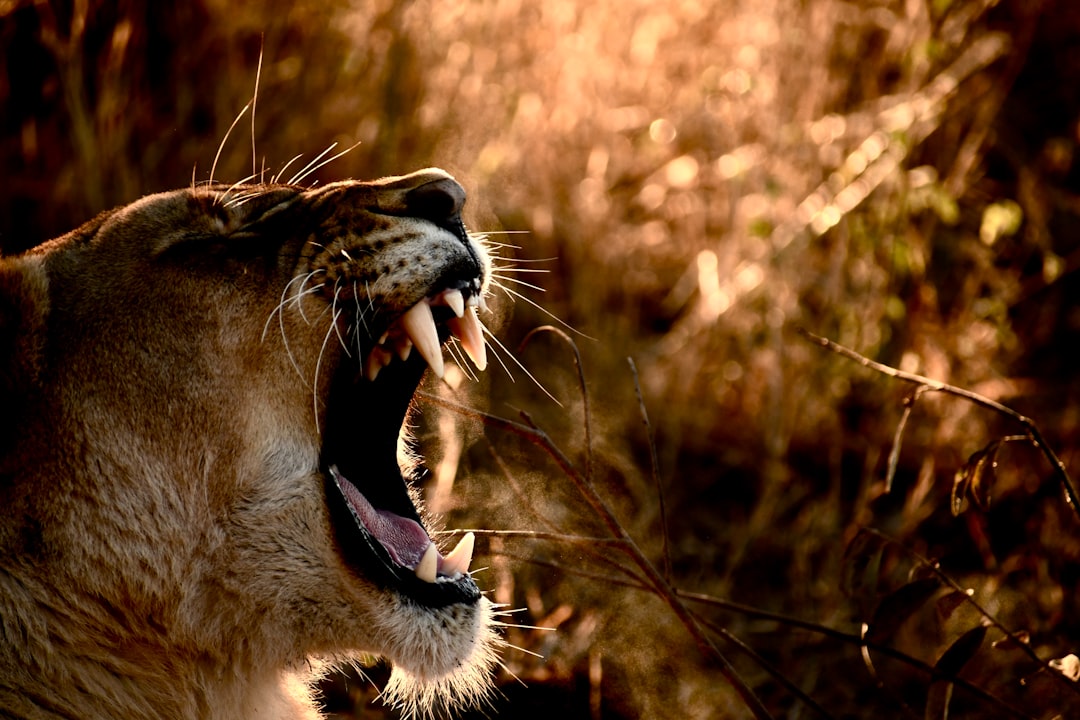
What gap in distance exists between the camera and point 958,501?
249 centimetres

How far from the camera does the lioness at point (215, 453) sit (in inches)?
87.3

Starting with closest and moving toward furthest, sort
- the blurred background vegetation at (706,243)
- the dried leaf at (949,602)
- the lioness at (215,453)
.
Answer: the lioness at (215,453), the dried leaf at (949,602), the blurred background vegetation at (706,243)

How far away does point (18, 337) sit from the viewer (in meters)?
2.27

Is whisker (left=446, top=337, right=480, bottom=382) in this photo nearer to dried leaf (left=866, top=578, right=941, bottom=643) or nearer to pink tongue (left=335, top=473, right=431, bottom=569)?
pink tongue (left=335, top=473, right=431, bottom=569)

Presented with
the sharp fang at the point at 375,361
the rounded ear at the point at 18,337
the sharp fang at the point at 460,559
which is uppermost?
the rounded ear at the point at 18,337

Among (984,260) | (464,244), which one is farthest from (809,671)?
(464,244)

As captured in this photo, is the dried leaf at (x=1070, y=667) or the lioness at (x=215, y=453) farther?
the dried leaf at (x=1070, y=667)

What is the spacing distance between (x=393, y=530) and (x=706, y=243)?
3.41m

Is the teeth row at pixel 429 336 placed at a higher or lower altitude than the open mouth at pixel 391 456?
higher

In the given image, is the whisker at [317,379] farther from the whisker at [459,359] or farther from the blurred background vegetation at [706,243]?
the blurred background vegetation at [706,243]

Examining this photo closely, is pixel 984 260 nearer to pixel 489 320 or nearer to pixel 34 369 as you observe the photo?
pixel 489 320

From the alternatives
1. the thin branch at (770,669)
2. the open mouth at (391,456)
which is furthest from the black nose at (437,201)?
the thin branch at (770,669)

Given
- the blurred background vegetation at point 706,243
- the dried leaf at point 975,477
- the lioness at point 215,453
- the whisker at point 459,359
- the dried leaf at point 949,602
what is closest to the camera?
the lioness at point 215,453

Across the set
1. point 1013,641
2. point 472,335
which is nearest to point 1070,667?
point 1013,641
